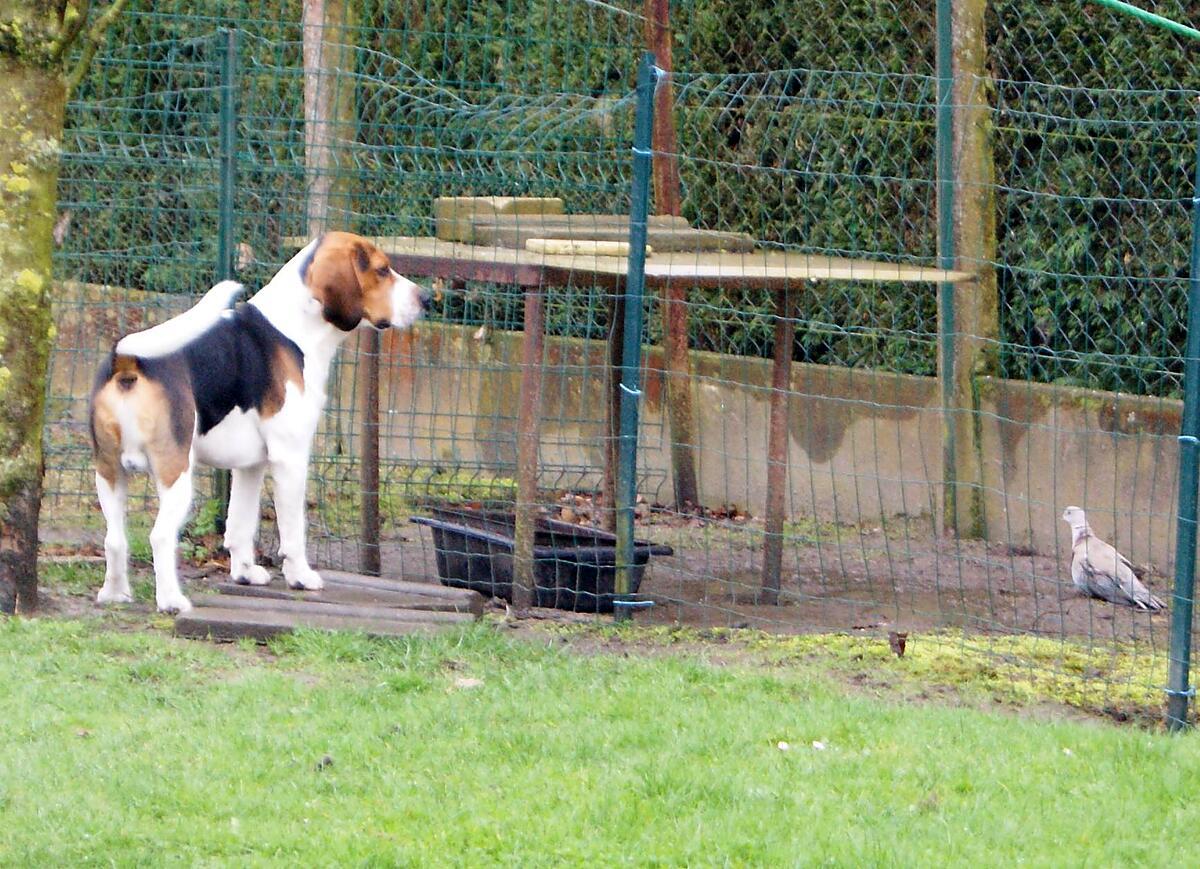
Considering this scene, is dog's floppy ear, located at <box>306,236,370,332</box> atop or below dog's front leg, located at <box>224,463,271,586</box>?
atop

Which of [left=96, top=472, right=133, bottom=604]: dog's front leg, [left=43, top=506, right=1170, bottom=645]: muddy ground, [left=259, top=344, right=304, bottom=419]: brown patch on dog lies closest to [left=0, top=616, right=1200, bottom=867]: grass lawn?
[left=96, top=472, right=133, bottom=604]: dog's front leg

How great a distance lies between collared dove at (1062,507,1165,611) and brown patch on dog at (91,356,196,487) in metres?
4.56

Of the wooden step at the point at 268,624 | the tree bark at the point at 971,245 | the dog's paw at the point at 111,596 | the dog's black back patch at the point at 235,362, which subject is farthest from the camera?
the tree bark at the point at 971,245

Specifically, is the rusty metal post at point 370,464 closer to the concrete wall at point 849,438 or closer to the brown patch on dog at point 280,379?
the concrete wall at point 849,438

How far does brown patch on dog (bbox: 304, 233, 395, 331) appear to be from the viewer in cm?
745

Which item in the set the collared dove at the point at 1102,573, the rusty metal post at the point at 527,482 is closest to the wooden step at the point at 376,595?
the rusty metal post at the point at 527,482

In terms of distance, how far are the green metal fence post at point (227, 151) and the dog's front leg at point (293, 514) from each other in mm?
1790

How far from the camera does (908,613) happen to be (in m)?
8.22

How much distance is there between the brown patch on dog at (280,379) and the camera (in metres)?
7.41

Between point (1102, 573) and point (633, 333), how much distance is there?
2.93m

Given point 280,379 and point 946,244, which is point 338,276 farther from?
point 946,244

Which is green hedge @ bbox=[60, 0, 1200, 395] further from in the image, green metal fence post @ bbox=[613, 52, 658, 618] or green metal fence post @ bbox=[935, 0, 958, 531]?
green metal fence post @ bbox=[613, 52, 658, 618]

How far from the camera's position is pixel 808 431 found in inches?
431

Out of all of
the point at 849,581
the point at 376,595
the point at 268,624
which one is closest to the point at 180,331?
the point at 268,624
